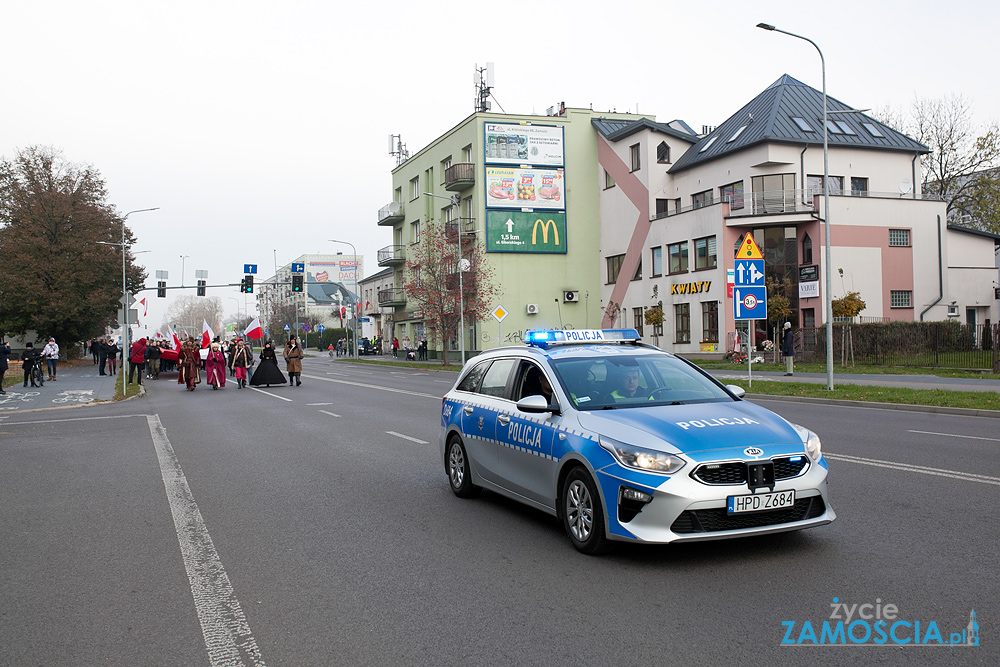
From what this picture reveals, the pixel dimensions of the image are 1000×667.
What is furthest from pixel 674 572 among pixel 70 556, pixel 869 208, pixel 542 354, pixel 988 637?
pixel 869 208

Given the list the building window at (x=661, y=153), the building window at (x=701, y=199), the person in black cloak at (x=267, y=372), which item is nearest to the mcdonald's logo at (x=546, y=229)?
the building window at (x=661, y=153)

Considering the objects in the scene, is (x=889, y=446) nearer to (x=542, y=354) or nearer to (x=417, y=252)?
(x=542, y=354)

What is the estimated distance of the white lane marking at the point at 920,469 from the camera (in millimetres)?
8291

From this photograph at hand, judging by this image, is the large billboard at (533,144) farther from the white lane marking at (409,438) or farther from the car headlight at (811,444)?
the car headlight at (811,444)

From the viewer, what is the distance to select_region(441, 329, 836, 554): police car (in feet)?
17.6

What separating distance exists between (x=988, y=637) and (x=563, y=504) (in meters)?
2.88

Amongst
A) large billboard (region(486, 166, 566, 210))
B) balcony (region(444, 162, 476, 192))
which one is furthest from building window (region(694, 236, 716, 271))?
balcony (region(444, 162, 476, 192))

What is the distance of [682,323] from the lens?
4659cm

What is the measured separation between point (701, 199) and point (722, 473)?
43561 mm

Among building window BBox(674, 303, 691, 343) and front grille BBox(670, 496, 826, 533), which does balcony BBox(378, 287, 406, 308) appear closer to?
building window BBox(674, 303, 691, 343)

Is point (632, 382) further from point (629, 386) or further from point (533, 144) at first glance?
point (533, 144)

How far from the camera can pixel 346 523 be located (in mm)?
7227

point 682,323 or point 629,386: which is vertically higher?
point 682,323

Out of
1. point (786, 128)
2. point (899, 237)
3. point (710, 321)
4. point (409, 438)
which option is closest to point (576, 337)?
point (409, 438)
